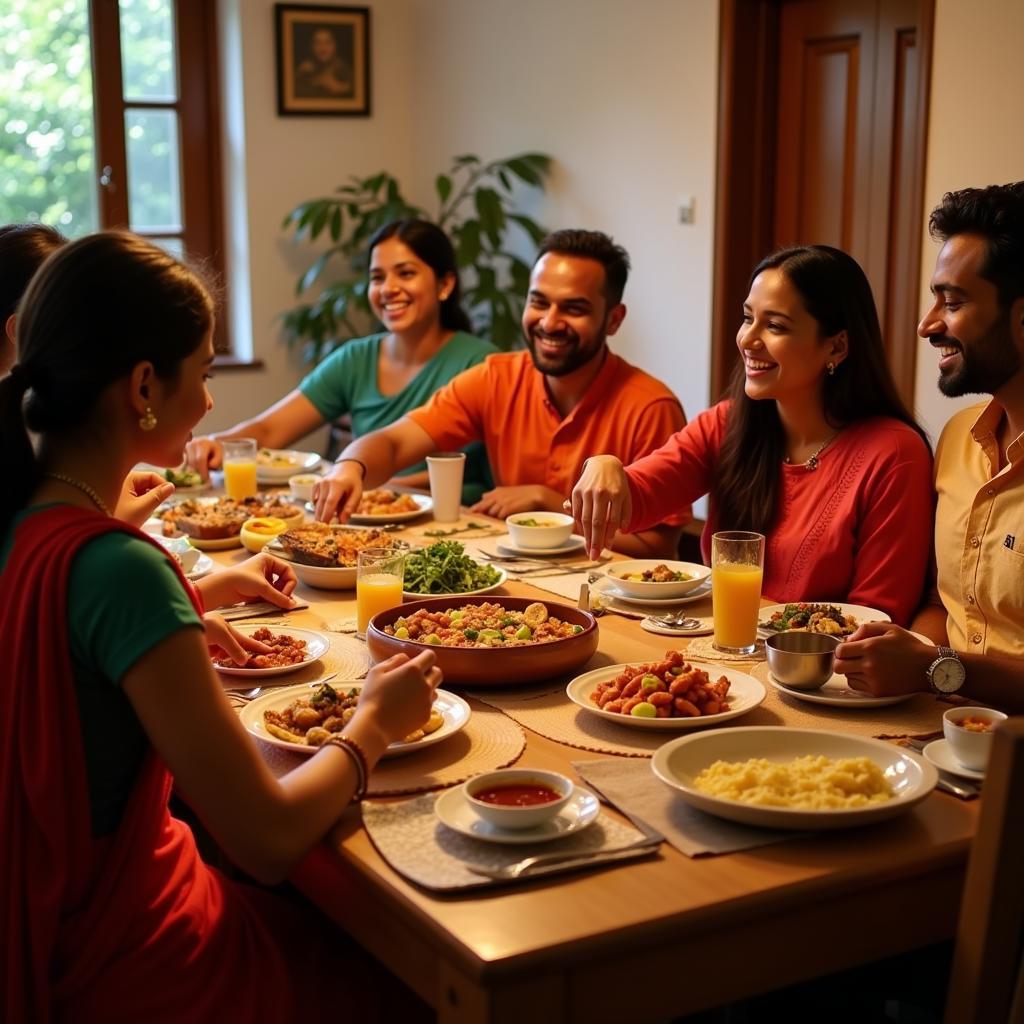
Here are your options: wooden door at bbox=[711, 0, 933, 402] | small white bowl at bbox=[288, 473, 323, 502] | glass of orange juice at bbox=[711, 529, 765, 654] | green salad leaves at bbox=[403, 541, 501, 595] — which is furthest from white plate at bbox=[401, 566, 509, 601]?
wooden door at bbox=[711, 0, 933, 402]

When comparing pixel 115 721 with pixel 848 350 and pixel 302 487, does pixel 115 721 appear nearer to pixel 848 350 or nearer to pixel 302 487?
pixel 848 350

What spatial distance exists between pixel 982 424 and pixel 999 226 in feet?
1.02

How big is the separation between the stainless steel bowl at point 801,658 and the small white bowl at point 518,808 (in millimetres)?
434

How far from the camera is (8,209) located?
19.1 feet

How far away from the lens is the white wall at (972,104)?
12.1 feet

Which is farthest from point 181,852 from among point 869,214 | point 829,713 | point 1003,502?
point 869,214

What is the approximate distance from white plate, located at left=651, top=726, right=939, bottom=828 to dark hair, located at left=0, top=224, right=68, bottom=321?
1.61m

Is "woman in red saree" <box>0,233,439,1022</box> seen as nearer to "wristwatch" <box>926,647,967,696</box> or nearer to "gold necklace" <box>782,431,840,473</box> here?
"wristwatch" <box>926,647,967,696</box>

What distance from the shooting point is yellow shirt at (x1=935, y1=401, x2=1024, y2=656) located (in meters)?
2.08

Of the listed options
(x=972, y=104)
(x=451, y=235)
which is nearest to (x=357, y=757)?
(x=972, y=104)

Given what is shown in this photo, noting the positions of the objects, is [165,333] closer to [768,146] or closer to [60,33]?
[768,146]

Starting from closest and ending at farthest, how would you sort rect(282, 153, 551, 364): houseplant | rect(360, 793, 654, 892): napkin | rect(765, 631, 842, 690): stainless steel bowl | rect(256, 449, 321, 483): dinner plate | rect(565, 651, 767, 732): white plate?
rect(360, 793, 654, 892): napkin < rect(565, 651, 767, 732): white plate < rect(765, 631, 842, 690): stainless steel bowl < rect(256, 449, 321, 483): dinner plate < rect(282, 153, 551, 364): houseplant

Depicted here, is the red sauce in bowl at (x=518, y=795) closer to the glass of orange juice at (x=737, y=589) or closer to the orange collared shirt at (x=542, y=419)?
the glass of orange juice at (x=737, y=589)

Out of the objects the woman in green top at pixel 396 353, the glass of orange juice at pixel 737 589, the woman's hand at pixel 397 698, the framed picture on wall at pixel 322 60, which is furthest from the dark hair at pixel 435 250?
the woman's hand at pixel 397 698
